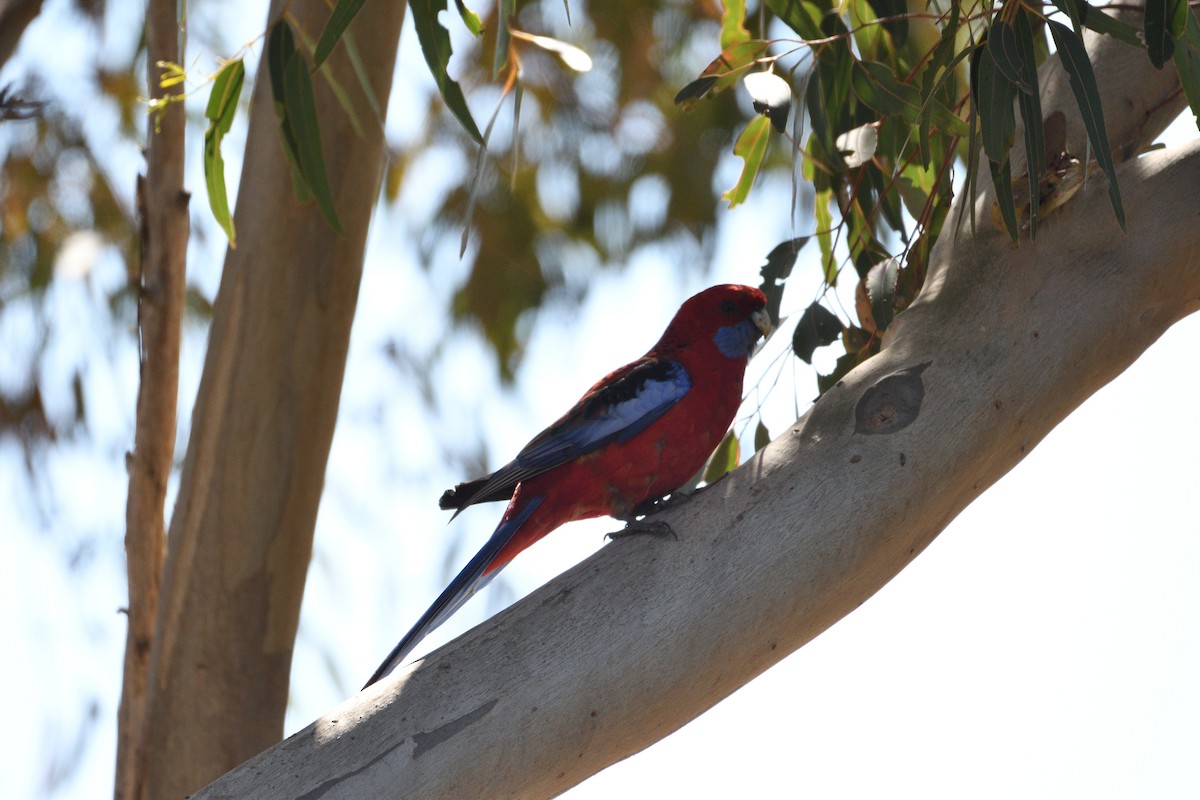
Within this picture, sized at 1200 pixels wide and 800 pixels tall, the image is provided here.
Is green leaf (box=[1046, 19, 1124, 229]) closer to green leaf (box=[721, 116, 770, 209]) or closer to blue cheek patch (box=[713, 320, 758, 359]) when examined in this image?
green leaf (box=[721, 116, 770, 209])

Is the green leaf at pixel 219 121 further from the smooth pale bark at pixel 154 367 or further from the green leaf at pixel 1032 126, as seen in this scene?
the green leaf at pixel 1032 126

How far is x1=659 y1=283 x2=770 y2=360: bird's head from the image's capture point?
1.91m

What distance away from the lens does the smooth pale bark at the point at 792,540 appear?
1197mm

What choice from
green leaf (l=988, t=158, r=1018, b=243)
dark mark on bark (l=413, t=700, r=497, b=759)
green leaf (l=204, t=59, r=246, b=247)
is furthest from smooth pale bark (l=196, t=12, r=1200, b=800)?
green leaf (l=204, t=59, r=246, b=247)

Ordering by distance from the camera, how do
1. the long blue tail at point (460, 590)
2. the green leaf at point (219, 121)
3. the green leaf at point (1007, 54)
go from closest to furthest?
the green leaf at point (1007, 54) < the long blue tail at point (460, 590) < the green leaf at point (219, 121)

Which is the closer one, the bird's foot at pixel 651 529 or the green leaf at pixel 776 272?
the bird's foot at pixel 651 529

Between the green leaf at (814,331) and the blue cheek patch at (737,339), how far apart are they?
9 cm

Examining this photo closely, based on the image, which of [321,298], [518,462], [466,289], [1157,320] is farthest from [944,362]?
[466,289]

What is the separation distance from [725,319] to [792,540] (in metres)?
0.71

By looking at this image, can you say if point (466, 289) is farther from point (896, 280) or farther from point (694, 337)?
point (896, 280)

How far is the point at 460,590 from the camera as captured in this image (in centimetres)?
151

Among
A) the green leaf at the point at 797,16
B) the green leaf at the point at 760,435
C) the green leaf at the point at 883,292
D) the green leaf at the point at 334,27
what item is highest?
the green leaf at the point at 797,16

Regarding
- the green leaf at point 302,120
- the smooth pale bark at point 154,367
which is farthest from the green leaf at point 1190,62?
the smooth pale bark at point 154,367

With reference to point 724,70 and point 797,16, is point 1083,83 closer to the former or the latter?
point 724,70
